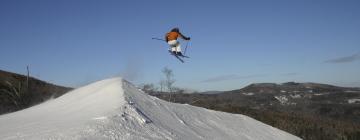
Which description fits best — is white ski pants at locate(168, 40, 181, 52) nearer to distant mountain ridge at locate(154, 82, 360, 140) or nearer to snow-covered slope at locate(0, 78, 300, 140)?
snow-covered slope at locate(0, 78, 300, 140)

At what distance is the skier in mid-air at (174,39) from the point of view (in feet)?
47.6

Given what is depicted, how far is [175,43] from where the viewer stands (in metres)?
14.7

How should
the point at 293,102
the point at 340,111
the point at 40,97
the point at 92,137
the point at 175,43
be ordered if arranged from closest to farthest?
1. the point at 92,137
2. the point at 175,43
3. the point at 40,97
4. the point at 340,111
5. the point at 293,102

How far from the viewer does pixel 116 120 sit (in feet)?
26.1

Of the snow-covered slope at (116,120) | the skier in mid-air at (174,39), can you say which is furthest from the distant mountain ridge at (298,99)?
the snow-covered slope at (116,120)

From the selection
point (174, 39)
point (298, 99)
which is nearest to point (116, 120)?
point (174, 39)

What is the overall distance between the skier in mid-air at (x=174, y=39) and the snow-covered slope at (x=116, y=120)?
2.58 m

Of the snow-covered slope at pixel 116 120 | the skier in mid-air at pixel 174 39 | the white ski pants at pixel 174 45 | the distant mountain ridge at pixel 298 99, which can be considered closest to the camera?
the snow-covered slope at pixel 116 120

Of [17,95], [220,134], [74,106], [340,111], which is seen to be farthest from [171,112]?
[340,111]

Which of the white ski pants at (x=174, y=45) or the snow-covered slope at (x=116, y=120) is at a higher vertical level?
the white ski pants at (x=174, y=45)

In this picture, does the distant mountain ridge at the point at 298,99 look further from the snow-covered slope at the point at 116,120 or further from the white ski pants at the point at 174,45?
the snow-covered slope at the point at 116,120

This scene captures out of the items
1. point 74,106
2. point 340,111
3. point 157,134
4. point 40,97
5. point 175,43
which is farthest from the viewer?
point 340,111

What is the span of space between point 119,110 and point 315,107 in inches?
3148

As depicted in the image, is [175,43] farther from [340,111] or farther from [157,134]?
[340,111]
